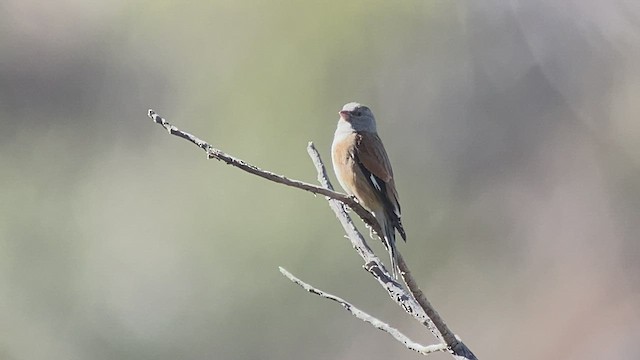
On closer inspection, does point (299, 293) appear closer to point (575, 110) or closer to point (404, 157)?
point (404, 157)

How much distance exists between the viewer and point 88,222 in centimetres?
897

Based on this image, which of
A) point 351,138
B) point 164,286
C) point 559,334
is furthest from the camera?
point 164,286

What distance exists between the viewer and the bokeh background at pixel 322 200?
8.21 meters

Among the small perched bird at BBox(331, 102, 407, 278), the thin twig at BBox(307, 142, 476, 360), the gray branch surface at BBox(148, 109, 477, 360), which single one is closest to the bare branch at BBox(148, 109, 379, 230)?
the gray branch surface at BBox(148, 109, 477, 360)

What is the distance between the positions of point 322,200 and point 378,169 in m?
5.73

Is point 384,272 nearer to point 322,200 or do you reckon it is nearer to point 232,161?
point 232,161

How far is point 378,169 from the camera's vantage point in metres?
2.91

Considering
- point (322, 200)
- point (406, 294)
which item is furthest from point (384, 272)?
point (322, 200)

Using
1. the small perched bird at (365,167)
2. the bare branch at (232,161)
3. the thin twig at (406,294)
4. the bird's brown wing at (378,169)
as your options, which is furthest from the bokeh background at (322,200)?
the bare branch at (232,161)

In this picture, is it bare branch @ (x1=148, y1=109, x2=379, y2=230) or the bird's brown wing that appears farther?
the bird's brown wing

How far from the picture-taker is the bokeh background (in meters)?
8.21

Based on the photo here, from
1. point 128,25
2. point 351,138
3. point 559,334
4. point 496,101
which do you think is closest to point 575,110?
point 496,101

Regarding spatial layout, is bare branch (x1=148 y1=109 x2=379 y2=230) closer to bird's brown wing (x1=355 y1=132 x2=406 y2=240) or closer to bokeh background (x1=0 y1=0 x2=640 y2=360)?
bird's brown wing (x1=355 y1=132 x2=406 y2=240)

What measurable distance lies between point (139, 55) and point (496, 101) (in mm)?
3636
